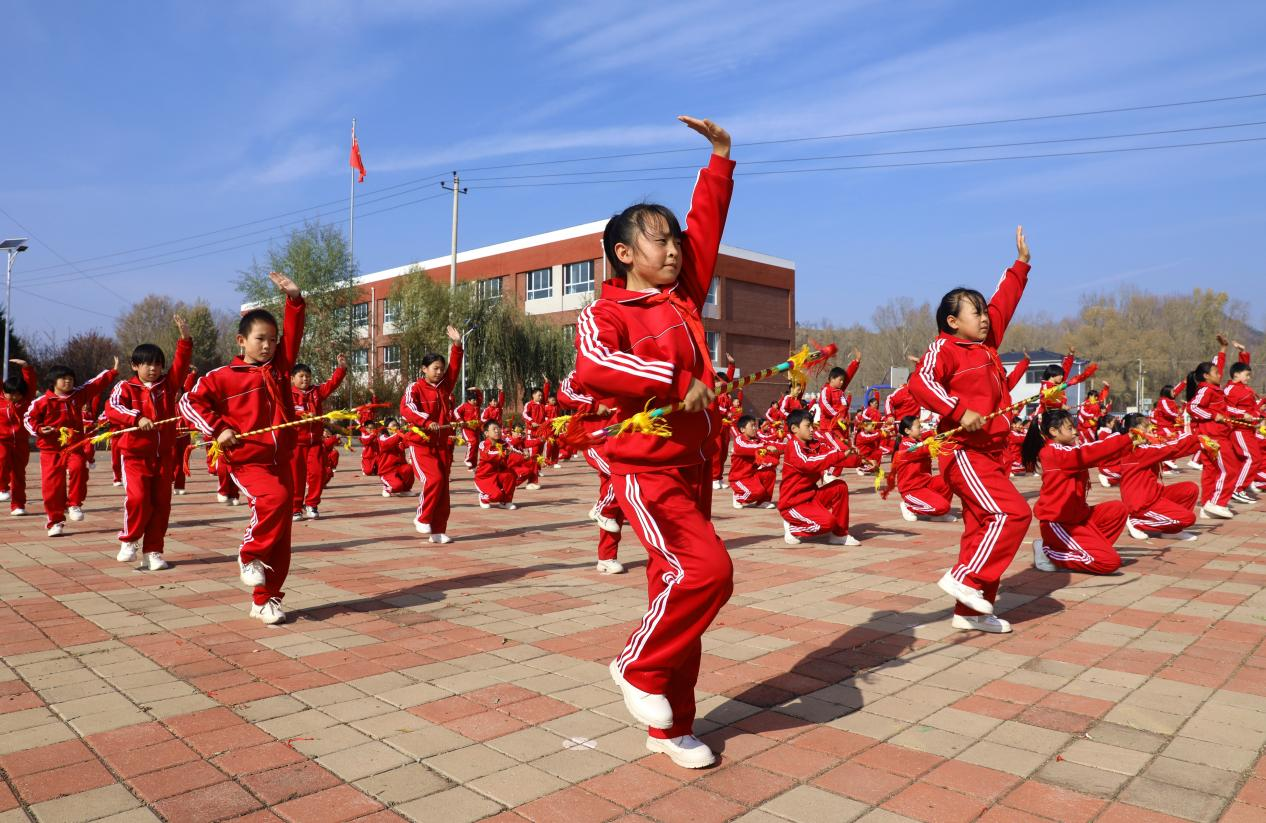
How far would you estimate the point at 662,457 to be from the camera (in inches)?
129

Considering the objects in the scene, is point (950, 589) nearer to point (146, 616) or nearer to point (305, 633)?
point (305, 633)

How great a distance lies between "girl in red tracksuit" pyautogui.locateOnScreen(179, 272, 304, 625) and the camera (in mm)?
5512

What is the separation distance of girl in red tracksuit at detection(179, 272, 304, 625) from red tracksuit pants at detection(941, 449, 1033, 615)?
4204 mm

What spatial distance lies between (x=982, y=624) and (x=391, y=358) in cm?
5394

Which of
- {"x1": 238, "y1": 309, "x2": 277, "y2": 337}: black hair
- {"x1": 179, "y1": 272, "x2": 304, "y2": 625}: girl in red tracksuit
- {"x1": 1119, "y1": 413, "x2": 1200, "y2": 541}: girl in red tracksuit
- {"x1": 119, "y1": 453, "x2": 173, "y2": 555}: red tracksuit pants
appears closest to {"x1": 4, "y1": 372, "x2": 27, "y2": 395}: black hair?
{"x1": 119, "y1": 453, "x2": 173, "y2": 555}: red tracksuit pants

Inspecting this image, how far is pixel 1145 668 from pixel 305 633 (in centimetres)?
461

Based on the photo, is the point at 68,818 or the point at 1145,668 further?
the point at 1145,668

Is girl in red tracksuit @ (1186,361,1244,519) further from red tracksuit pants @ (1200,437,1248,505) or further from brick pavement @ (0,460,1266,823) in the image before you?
brick pavement @ (0,460,1266,823)

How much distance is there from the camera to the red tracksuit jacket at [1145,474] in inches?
355

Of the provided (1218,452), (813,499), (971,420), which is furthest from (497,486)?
(1218,452)

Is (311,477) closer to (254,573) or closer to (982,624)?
(254,573)

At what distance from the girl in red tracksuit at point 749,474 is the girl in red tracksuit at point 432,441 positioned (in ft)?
16.6

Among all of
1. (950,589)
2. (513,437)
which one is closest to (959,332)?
(950,589)

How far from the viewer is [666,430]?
3.21m
